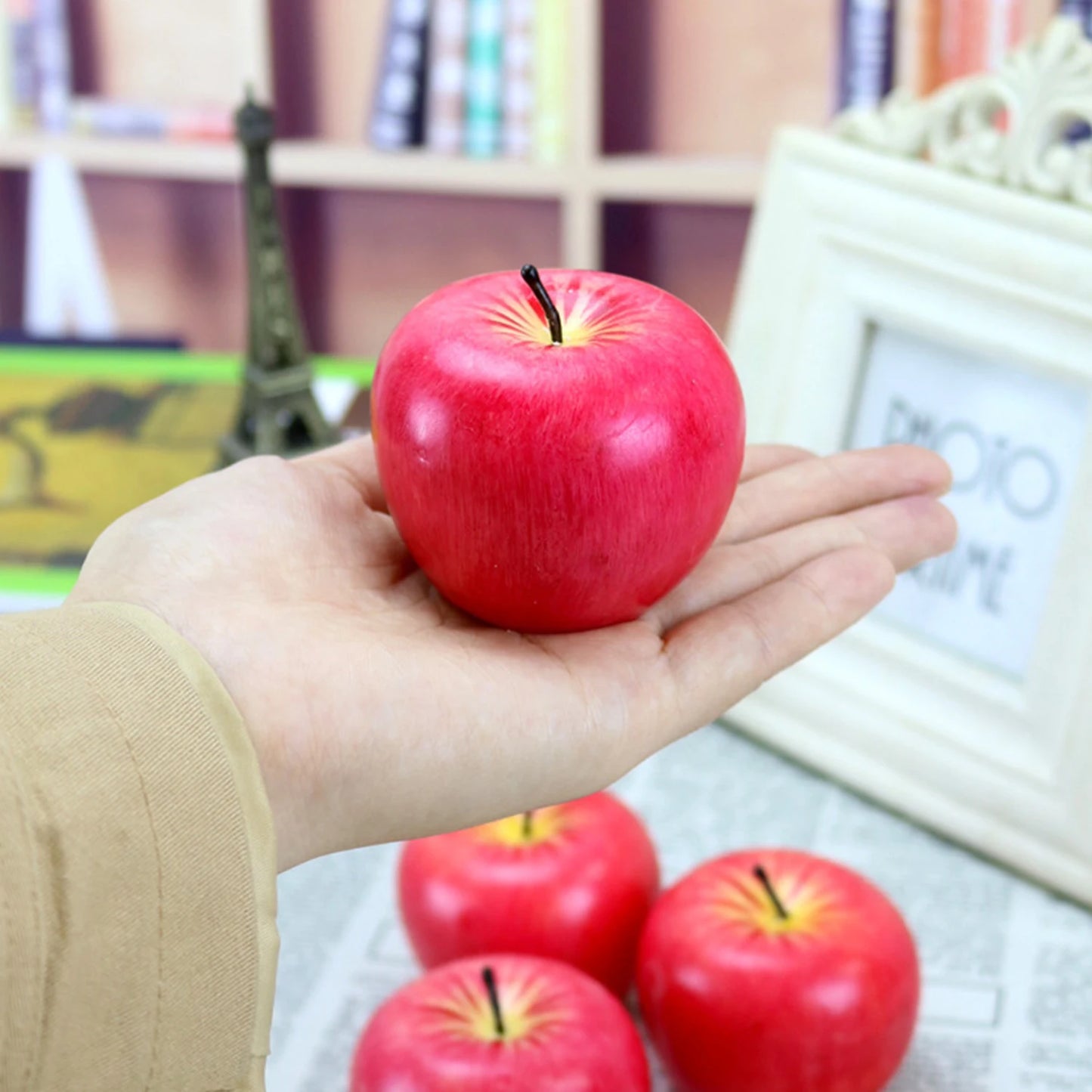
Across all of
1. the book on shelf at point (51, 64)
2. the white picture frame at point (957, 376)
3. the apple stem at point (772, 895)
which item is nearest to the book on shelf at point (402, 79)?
the book on shelf at point (51, 64)

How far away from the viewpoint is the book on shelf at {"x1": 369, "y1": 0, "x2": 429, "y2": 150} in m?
1.65

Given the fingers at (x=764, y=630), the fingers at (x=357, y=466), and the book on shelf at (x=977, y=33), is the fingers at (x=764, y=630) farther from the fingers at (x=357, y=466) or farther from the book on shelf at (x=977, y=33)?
the book on shelf at (x=977, y=33)

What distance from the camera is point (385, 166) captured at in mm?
1662

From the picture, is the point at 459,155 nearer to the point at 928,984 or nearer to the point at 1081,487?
the point at 1081,487

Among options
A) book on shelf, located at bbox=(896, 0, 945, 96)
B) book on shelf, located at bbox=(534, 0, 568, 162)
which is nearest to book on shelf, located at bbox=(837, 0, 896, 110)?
book on shelf, located at bbox=(896, 0, 945, 96)

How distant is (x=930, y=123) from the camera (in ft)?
3.45

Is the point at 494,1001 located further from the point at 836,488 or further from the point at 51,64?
the point at 51,64

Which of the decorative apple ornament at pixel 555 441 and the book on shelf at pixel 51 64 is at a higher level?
the book on shelf at pixel 51 64

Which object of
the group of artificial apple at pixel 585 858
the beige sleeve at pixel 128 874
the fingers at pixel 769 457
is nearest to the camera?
the beige sleeve at pixel 128 874

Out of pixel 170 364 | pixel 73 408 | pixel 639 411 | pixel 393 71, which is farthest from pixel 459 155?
pixel 639 411

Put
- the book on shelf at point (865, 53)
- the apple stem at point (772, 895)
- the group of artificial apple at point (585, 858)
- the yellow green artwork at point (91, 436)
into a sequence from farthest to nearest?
the book on shelf at point (865, 53), the yellow green artwork at point (91, 436), the apple stem at point (772, 895), the group of artificial apple at point (585, 858)

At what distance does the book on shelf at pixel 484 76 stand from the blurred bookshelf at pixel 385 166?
0.15 feet

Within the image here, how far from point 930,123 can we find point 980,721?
45 cm

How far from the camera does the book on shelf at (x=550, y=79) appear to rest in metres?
1.60
